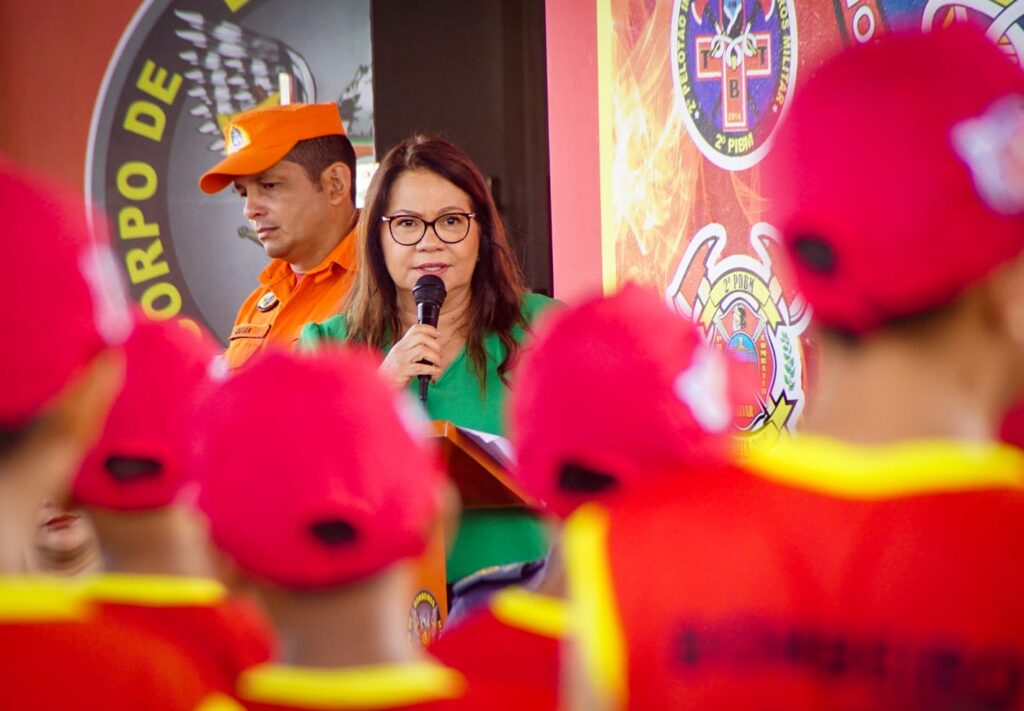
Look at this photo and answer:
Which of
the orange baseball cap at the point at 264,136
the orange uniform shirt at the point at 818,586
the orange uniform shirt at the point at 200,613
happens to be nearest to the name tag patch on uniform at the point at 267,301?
the orange baseball cap at the point at 264,136

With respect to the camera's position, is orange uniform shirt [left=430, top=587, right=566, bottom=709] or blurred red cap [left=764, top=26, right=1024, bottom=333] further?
A: orange uniform shirt [left=430, top=587, right=566, bottom=709]

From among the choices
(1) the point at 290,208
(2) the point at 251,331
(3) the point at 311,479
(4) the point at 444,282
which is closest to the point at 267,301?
(2) the point at 251,331

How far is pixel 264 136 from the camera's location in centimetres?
330

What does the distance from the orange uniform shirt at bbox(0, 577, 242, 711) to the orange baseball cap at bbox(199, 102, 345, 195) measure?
91.3 inches

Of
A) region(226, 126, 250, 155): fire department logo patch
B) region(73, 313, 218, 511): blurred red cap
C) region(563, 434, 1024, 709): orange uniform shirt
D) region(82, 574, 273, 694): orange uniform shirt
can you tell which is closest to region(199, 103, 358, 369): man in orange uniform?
region(226, 126, 250, 155): fire department logo patch

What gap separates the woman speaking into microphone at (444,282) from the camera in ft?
8.29

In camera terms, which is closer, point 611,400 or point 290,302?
point 611,400

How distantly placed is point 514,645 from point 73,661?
0.47 meters

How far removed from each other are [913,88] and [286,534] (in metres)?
0.57

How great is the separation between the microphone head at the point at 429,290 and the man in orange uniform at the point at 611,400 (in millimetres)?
1351

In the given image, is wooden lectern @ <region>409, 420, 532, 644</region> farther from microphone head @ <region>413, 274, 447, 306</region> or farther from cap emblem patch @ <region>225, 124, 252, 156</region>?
cap emblem patch @ <region>225, 124, 252, 156</region>

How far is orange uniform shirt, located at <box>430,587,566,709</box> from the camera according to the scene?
130 cm

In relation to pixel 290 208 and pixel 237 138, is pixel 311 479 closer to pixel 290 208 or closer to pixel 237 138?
pixel 290 208

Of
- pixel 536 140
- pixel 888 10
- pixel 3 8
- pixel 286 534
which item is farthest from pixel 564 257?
pixel 286 534
